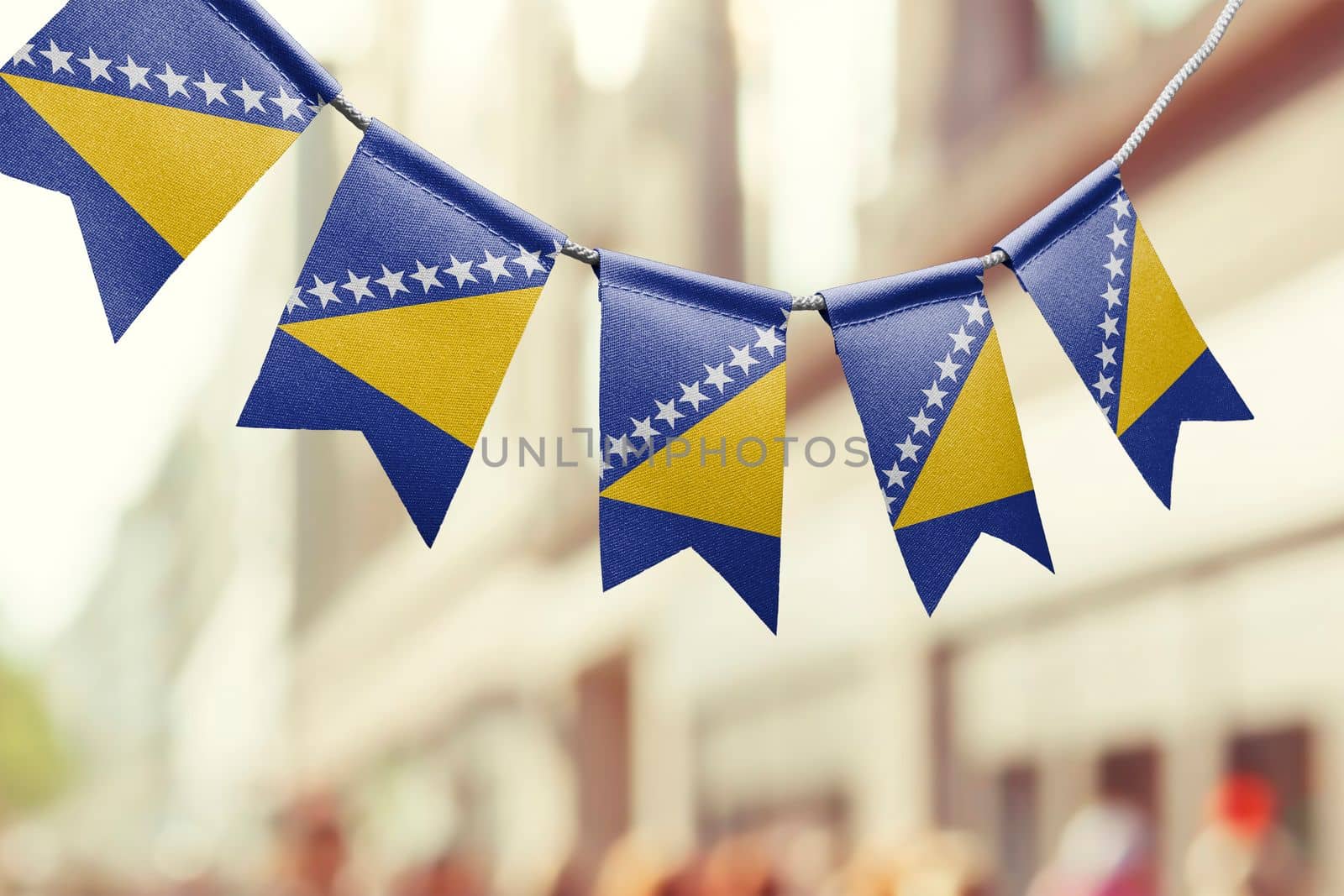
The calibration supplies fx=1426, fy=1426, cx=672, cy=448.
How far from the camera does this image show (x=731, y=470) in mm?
1673

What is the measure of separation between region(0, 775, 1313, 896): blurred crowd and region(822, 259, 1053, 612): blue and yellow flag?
4.39 feet

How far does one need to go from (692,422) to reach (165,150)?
2.11 ft

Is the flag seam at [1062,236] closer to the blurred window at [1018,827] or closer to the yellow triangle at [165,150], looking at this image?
the yellow triangle at [165,150]

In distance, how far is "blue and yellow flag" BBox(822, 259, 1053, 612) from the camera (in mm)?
1716

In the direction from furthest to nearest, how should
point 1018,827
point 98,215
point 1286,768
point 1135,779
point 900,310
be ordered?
1. point 1018,827
2. point 1135,779
3. point 1286,768
4. point 900,310
5. point 98,215

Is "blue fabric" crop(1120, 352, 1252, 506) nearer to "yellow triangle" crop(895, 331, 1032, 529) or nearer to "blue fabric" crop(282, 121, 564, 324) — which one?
"yellow triangle" crop(895, 331, 1032, 529)

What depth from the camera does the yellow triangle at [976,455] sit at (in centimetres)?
175

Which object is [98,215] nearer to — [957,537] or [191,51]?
[191,51]

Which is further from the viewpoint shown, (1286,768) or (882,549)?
(882,549)

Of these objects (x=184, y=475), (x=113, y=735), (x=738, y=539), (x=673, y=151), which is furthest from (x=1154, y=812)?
(x=113, y=735)

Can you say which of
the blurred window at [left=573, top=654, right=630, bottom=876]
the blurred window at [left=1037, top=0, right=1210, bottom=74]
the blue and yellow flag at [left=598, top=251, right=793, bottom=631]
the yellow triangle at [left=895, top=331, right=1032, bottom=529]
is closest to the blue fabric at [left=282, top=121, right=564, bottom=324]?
the blue and yellow flag at [left=598, top=251, right=793, bottom=631]

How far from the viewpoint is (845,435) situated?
263 inches

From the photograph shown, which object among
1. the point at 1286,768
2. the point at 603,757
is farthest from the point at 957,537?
the point at 603,757

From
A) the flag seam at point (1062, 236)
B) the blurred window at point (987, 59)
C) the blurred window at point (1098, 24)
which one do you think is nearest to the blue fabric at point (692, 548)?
the flag seam at point (1062, 236)
